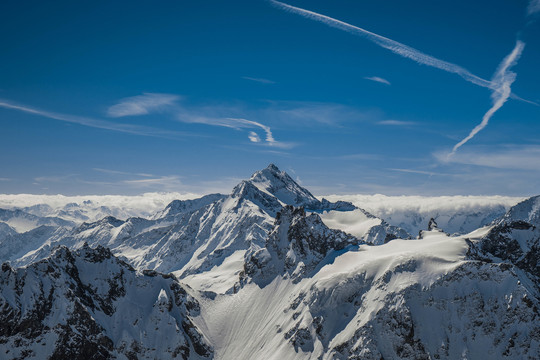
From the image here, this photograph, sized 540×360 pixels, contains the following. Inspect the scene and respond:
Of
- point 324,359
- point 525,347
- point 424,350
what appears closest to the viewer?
point 525,347

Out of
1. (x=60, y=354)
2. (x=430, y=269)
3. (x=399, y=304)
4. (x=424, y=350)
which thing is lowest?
(x=60, y=354)

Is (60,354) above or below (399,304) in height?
below

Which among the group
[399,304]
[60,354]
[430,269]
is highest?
[430,269]

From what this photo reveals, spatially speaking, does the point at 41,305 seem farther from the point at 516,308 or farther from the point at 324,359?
the point at 516,308

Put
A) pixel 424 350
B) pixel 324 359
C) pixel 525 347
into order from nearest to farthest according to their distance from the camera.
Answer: pixel 525 347
pixel 424 350
pixel 324 359

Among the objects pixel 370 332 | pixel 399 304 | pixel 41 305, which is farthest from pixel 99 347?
pixel 399 304

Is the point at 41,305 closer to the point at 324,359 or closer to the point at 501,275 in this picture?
the point at 324,359

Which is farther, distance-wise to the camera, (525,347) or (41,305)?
(41,305)

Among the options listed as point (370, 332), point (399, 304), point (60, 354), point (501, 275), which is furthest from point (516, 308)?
point (60, 354)

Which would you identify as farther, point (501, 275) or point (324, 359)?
point (324, 359)
